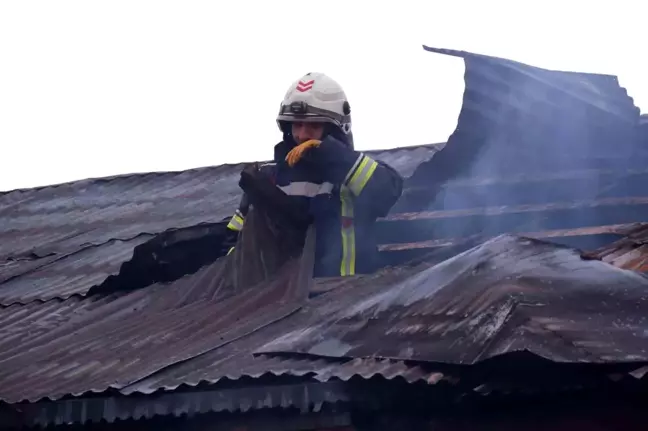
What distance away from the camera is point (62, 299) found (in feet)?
26.9

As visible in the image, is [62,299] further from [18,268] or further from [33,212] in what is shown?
[33,212]

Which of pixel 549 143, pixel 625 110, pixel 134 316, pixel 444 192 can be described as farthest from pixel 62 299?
pixel 625 110

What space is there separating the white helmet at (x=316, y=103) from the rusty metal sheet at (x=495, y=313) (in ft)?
5.93

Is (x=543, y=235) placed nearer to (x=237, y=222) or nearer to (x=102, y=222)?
(x=237, y=222)

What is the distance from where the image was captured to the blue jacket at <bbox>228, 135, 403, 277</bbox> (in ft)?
23.5

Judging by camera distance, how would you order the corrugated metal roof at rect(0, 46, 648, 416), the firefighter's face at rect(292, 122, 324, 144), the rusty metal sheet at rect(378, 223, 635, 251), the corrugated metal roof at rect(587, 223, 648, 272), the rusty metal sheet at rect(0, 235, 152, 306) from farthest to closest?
the rusty metal sheet at rect(0, 235, 152, 306) < the firefighter's face at rect(292, 122, 324, 144) < the rusty metal sheet at rect(378, 223, 635, 251) < the corrugated metal roof at rect(587, 223, 648, 272) < the corrugated metal roof at rect(0, 46, 648, 416)

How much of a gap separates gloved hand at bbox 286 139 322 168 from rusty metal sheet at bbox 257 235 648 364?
1.50 metres

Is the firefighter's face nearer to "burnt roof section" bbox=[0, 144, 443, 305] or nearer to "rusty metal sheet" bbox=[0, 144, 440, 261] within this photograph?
"burnt roof section" bbox=[0, 144, 443, 305]

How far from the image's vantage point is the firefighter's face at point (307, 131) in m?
7.49

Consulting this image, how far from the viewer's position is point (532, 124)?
24.7 ft

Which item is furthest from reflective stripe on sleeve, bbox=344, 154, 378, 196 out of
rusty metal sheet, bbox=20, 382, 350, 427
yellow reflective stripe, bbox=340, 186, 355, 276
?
rusty metal sheet, bbox=20, 382, 350, 427

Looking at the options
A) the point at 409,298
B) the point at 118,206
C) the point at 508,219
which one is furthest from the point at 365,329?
the point at 118,206

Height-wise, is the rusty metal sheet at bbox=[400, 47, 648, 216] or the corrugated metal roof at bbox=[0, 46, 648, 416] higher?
the rusty metal sheet at bbox=[400, 47, 648, 216]

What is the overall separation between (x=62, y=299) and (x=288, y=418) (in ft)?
11.8
